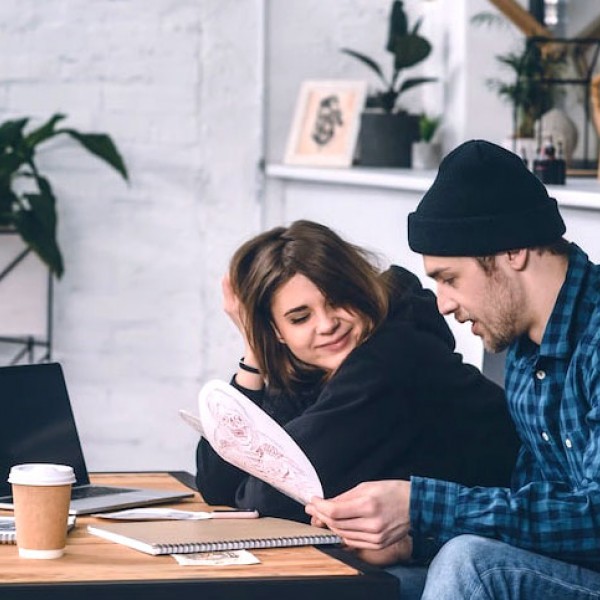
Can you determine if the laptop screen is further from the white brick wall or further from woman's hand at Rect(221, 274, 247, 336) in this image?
the white brick wall

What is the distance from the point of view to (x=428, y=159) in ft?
12.7

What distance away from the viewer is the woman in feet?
7.13

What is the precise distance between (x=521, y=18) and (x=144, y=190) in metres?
1.33

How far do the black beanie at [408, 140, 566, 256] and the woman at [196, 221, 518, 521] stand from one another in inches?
11.5

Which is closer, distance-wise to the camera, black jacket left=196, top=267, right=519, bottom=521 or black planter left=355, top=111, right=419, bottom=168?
black jacket left=196, top=267, right=519, bottom=521

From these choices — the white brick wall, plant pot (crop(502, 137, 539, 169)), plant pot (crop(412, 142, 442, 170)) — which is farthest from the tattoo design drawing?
the white brick wall

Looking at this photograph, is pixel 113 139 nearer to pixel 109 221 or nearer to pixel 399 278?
pixel 109 221

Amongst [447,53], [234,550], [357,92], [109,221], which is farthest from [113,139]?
[234,550]

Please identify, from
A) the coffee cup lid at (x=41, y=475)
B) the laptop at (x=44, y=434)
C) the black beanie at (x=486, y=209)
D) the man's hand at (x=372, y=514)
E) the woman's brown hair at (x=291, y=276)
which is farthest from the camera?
the woman's brown hair at (x=291, y=276)

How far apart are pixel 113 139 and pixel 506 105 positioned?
1235 mm

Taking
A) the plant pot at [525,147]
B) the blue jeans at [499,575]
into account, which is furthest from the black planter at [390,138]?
the blue jeans at [499,575]

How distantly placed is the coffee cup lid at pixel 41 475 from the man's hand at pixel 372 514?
34 centimetres

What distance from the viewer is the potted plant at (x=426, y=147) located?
387cm

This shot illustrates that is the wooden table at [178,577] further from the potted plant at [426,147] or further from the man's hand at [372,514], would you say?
the potted plant at [426,147]
